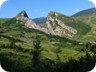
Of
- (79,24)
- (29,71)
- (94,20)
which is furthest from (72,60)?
(94,20)

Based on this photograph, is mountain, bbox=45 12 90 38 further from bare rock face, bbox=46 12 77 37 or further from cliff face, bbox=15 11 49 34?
cliff face, bbox=15 11 49 34

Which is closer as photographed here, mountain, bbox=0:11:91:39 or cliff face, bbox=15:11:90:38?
mountain, bbox=0:11:91:39

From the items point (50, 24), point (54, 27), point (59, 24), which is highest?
point (59, 24)

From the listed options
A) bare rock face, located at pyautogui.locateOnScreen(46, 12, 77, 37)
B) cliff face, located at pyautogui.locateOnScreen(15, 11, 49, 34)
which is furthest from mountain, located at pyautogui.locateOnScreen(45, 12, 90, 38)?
cliff face, located at pyautogui.locateOnScreen(15, 11, 49, 34)

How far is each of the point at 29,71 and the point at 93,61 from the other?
4.80 ft

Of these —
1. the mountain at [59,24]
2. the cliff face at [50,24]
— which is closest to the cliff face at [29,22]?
the cliff face at [50,24]

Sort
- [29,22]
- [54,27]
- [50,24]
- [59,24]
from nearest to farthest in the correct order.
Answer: [29,22]
[50,24]
[54,27]
[59,24]

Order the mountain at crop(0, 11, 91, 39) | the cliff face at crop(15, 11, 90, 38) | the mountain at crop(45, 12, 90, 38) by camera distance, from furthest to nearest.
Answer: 1. the mountain at crop(45, 12, 90, 38)
2. the cliff face at crop(15, 11, 90, 38)
3. the mountain at crop(0, 11, 91, 39)

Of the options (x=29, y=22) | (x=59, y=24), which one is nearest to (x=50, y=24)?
(x=29, y=22)

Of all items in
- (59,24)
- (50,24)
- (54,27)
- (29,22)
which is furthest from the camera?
(59,24)

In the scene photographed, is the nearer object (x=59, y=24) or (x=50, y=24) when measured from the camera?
(x=50, y=24)

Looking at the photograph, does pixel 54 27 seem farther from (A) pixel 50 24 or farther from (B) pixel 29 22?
(B) pixel 29 22

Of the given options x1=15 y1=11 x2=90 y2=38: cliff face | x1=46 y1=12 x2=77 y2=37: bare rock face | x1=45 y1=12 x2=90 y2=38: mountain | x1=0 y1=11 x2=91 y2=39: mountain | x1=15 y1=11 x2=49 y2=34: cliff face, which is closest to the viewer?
x1=15 y1=11 x2=49 y2=34: cliff face

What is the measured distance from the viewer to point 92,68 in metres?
6.21
